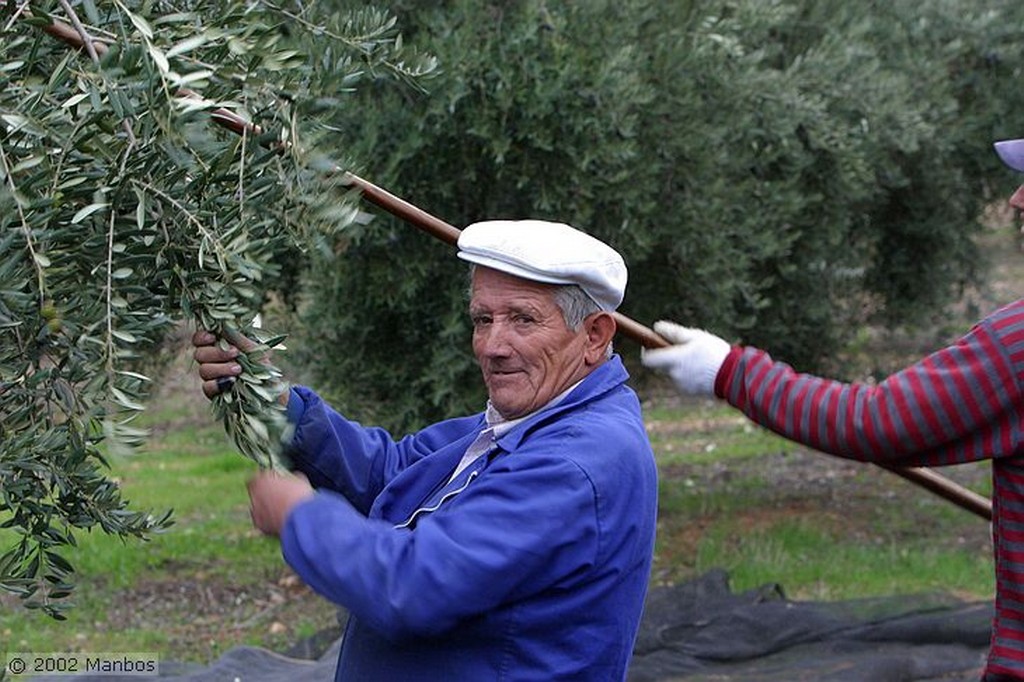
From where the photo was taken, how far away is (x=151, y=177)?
2.54 metres

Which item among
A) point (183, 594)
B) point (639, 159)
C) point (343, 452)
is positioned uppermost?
point (343, 452)

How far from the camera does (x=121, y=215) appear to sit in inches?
103

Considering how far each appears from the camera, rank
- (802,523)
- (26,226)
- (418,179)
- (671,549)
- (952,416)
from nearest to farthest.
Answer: (26,226)
(952,416)
(418,179)
(671,549)
(802,523)

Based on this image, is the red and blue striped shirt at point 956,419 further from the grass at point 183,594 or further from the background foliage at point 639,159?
the grass at point 183,594

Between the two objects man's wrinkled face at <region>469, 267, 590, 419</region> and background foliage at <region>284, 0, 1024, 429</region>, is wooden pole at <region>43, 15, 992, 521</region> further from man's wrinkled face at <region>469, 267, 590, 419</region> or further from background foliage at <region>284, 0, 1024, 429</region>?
background foliage at <region>284, 0, 1024, 429</region>

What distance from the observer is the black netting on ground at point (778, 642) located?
6.19 m

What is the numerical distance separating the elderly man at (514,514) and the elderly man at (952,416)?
0.38 meters

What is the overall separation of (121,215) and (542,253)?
0.85 metres

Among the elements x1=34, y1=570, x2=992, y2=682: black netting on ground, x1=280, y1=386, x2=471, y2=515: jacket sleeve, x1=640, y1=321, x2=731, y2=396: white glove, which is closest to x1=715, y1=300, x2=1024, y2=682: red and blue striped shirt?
x1=640, y1=321, x2=731, y2=396: white glove

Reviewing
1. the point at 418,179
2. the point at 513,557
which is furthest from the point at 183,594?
the point at 513,557

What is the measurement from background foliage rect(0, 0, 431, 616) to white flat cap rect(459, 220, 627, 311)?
1.11 ft

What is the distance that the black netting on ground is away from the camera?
619cm

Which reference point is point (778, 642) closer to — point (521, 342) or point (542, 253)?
point (521, 342)

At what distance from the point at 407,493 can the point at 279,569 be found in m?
5.65
